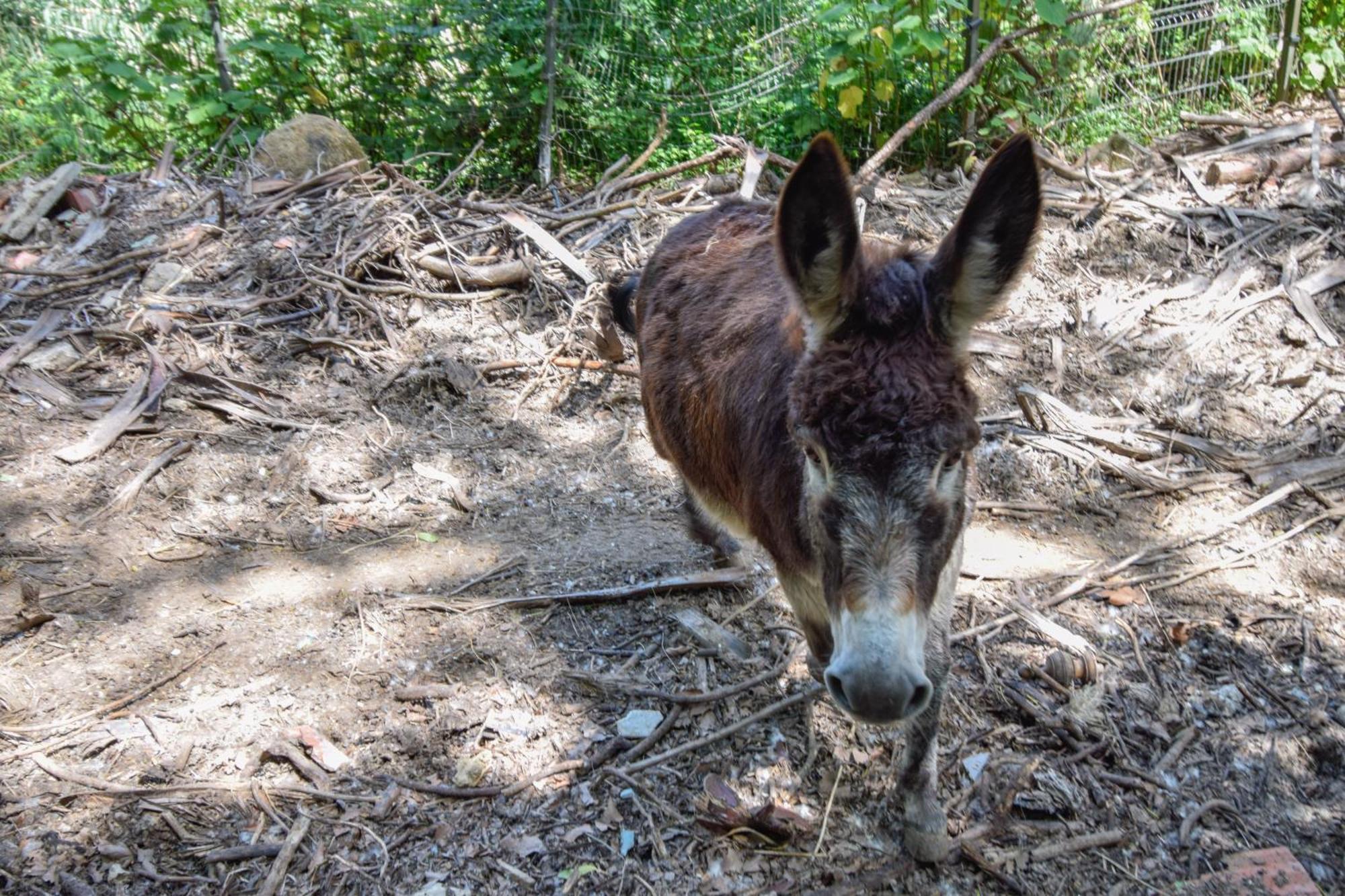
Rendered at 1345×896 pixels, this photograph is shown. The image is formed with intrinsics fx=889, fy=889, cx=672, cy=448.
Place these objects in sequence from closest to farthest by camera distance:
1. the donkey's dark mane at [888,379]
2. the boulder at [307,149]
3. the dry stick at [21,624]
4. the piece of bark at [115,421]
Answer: the donkey's dark mane at [888,379] → the dry stick at [21,624] → the piece of bark at [115,421] → the boulder at [307,149]

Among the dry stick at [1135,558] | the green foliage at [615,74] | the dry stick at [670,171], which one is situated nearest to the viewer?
the dry stick at [1135,558]

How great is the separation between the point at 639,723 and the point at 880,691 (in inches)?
70.1

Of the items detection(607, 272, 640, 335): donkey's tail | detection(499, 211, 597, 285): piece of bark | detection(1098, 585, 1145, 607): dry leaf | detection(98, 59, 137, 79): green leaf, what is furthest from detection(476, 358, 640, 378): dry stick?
detection(98, 59, 137, 79): green leaf

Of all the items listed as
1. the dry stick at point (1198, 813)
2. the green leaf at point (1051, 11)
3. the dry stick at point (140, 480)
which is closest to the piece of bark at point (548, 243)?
the dry stick at point (140, 480)

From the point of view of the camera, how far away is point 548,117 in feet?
26.4

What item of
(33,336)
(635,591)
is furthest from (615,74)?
(635,591)

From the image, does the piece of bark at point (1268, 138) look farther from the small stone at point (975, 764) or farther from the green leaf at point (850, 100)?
the small stone at point (975, 764)

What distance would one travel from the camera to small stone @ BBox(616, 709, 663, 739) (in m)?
3.72

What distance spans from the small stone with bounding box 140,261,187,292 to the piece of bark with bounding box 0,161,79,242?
1238 millimetres

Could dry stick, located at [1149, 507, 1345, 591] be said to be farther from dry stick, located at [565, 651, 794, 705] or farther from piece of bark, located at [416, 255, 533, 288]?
piece of bark, located at [416, 255, 533, 288]

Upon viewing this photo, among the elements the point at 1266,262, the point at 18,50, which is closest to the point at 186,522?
the point at 1266,262

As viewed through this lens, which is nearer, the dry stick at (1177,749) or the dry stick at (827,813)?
the dry stick at (827,813)

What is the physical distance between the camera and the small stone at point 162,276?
6.31 metres

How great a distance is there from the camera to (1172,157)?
24.2 ft
